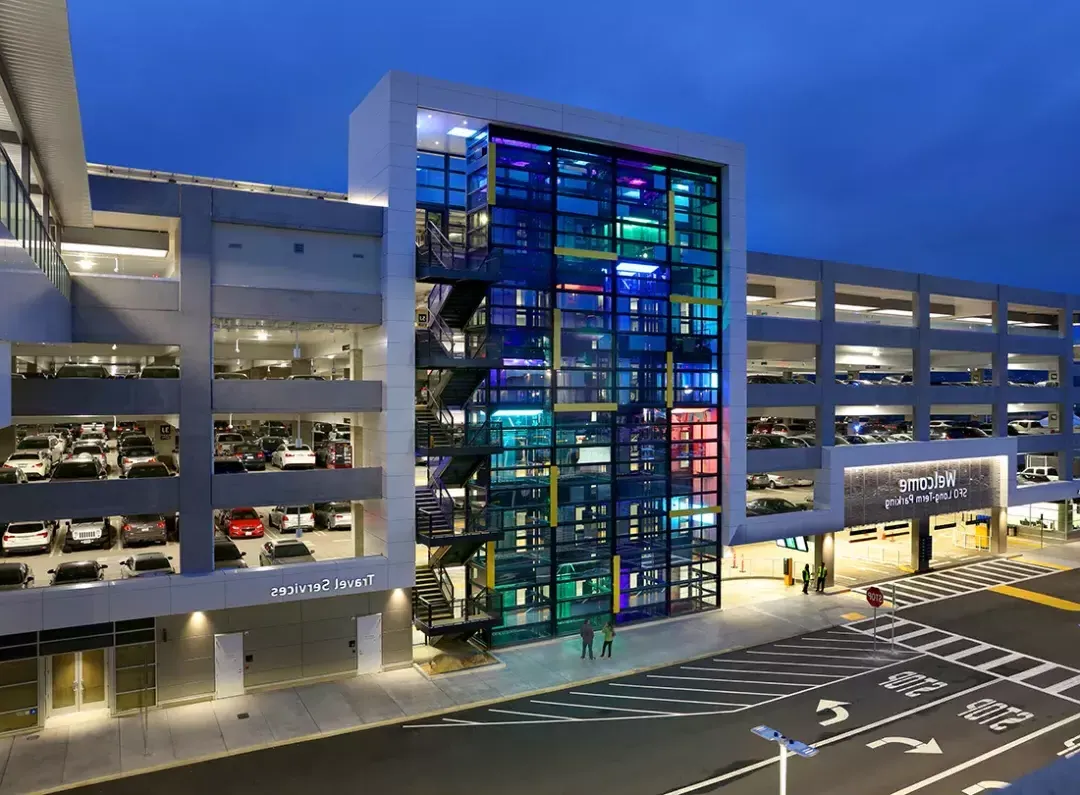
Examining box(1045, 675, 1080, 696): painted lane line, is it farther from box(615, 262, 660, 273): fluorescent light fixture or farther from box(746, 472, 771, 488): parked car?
box(746, 472, 771, 488): parked car

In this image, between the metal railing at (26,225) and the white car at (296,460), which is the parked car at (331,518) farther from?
the metal railing at (26,225)

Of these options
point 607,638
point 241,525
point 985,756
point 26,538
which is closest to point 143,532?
point 26,538

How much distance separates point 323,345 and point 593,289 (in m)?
11.0

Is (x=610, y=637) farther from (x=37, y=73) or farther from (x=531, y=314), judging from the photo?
(x=37, y=73)

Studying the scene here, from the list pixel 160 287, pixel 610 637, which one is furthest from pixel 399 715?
pixel 160 287

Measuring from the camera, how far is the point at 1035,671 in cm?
2322

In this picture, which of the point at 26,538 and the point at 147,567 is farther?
the point at 26,538

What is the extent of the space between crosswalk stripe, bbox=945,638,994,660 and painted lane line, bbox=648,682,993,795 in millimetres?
2125

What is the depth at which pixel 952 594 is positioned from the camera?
105 ft

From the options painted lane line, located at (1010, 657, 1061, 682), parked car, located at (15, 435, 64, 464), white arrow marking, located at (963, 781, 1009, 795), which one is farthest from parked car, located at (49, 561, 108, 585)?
painted lane line, located at (1010, 657, 1061, 682)

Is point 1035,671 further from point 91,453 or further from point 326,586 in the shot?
point 91,453

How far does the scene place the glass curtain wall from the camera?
25.1 metres

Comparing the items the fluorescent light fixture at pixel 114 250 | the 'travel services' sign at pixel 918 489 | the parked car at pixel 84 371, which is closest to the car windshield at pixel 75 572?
the parked car at pixel 84 371

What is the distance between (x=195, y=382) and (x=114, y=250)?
18.4 feet
